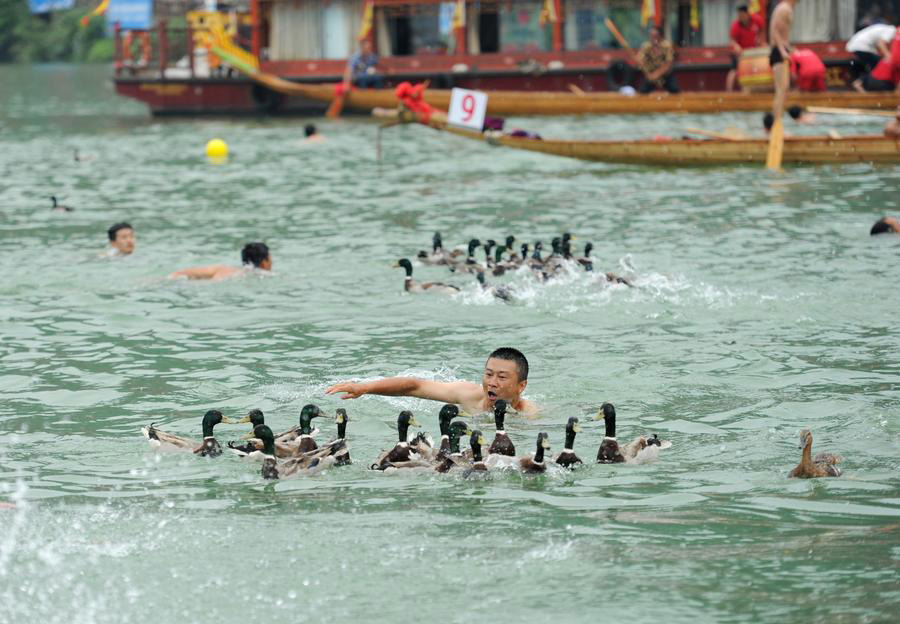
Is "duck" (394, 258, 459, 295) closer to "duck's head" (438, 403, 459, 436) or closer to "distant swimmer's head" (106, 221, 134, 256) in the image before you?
"distant swimmer's head" (106, 221, 134, 256)

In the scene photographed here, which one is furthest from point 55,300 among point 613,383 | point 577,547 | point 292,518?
point 577,547

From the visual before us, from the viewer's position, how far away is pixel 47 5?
89438mm

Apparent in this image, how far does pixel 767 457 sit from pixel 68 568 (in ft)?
16.1

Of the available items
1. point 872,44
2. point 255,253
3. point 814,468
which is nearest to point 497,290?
point 255,253

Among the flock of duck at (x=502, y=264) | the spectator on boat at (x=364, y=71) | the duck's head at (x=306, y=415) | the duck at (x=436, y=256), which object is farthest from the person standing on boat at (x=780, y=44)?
the spectator on boat at (x=364, y=71)

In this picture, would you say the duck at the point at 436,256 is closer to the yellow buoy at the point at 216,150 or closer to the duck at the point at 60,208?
the duck at the point at 60,208

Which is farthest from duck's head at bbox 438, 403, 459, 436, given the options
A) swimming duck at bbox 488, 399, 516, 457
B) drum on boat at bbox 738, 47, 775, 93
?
drum on boat at bbox 738, 47, 775, 93

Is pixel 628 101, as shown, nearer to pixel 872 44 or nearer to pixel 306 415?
pixel 872 44

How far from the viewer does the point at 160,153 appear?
3291cm

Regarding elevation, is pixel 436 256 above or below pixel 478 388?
above

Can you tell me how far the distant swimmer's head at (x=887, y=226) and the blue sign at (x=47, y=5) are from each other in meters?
78.1

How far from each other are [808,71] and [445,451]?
23248 millimetres

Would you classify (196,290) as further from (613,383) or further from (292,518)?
(292,518)

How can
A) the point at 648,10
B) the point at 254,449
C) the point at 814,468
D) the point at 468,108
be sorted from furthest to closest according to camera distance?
the point at 648,10
the point at 468,108
the point at 254,449
the point at 814,468
